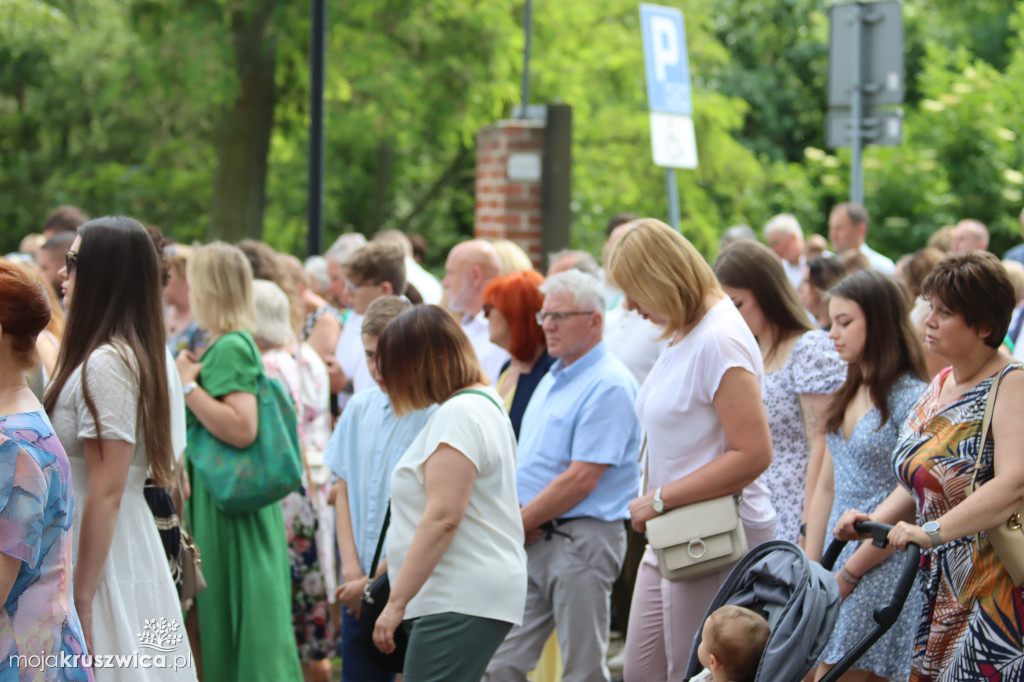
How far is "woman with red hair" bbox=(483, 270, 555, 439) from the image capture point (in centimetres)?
485

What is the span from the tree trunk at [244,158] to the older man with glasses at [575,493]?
10.3 metres

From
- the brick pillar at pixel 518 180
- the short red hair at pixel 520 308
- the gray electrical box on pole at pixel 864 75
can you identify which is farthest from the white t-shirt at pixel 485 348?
the gray electrical box on pole at pixel 864 75

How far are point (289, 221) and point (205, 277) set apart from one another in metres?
14.8

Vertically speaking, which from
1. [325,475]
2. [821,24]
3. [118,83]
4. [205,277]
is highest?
[821,24]

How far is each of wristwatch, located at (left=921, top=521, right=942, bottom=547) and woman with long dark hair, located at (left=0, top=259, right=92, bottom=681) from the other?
2.43 metres

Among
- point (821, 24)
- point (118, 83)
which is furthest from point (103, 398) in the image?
point (821, 24)

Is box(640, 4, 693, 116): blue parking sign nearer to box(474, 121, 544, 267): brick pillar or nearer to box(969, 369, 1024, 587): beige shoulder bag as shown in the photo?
box(474, 121, 544, 267): brick pillar

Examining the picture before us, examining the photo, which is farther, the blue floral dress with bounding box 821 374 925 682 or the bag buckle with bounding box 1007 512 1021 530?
the blue floral dress with bounding box 821 374 925 682

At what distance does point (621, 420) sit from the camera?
438cm

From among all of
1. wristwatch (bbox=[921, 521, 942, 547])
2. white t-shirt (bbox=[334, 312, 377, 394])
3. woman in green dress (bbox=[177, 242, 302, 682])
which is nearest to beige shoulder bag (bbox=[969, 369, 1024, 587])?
wristwatch (bbox=[921, 521, 942, 547])

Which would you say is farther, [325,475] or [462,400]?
[325,475]

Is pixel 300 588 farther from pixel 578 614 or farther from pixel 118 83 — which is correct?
pixel 118 83

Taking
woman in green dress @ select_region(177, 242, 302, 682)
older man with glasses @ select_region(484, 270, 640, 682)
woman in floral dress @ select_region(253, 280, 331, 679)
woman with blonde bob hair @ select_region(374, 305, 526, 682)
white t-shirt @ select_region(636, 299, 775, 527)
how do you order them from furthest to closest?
1. woman in floral dress @ select_region(253, 280, 331, 679)
2. woman in green dress @ select_region(177, 242, 302, 682)
3. older man with glasses @ select_region(484, 270, 640, 682)
4. white t-shirt @ select_region(636, 299, 775, 527)
5. woman with blonde bob hair @ select_region(374, 305, 526, 682)

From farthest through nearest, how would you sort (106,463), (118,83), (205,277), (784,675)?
(118,83) < (205,277) < (106,463) < (784,675)
